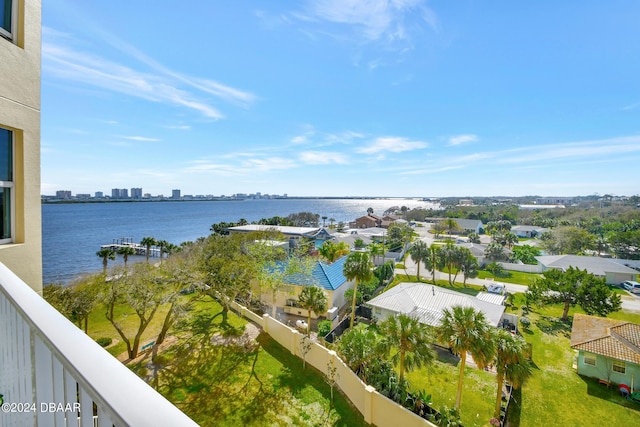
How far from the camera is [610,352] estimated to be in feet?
48.4

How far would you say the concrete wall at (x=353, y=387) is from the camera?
10254mm

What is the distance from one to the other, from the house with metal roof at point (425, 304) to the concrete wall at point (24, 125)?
59.3 ft

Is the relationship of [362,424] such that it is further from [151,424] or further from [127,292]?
[151,424]

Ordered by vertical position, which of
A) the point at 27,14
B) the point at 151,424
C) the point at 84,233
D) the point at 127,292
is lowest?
the point at 84,233

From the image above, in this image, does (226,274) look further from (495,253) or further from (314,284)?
(495,253)

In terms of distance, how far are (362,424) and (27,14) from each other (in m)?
13.8

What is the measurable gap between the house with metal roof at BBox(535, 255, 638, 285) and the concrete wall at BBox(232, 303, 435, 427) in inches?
1305

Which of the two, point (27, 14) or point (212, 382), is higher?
point (27, 14)

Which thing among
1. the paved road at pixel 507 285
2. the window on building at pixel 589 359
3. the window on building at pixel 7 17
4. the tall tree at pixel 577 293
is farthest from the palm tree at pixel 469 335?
the paved road at pixel 507 285

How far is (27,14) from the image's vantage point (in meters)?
4.23

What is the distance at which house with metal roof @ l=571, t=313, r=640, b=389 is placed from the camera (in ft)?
47.6

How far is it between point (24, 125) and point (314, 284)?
705 inches

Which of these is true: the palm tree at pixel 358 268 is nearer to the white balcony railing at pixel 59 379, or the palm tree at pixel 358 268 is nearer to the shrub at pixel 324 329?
the shrub at pixel 324 329

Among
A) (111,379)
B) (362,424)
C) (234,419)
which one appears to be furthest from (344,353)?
(111,379)
